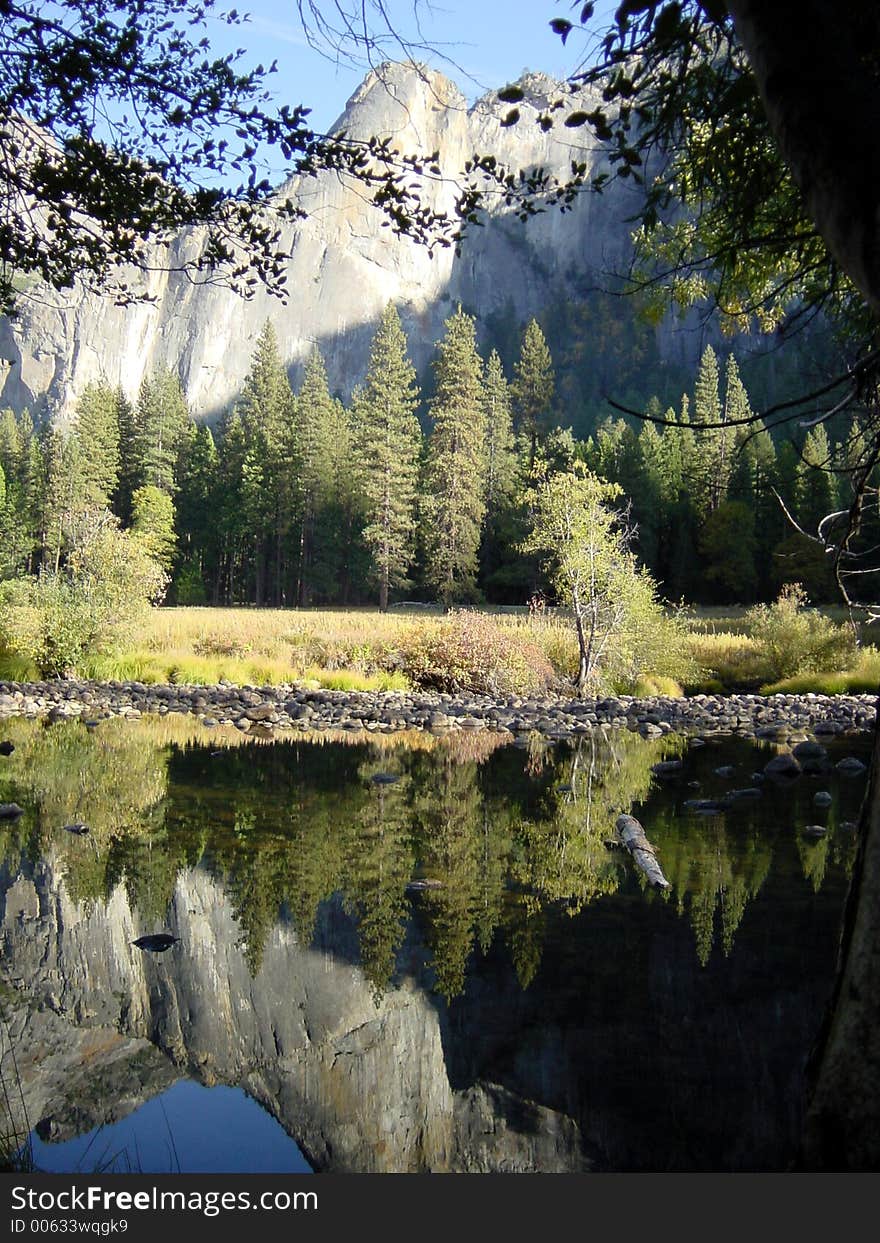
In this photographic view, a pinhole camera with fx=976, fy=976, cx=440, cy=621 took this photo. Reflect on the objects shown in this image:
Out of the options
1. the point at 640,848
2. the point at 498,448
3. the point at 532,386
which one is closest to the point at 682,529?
the point at 498,448

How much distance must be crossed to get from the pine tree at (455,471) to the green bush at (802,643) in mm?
21338

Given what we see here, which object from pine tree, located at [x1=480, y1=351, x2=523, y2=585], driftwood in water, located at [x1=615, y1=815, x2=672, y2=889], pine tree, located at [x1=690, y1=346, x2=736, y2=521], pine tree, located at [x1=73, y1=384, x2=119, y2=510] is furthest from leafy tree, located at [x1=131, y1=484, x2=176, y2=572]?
driftwood in water, located at [x1=615, y1=815, x2=672, y2=889]

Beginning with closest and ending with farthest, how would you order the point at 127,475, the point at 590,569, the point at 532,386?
the point at 590,569 → the point at 127,475 → the point at 532,386

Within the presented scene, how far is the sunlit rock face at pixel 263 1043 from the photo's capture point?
360 centimetres

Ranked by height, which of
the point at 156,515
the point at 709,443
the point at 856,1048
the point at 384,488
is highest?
the point at 709,443

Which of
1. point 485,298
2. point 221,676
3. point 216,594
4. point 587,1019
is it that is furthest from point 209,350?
point 587,1019

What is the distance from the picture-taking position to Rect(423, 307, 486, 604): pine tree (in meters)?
43.4

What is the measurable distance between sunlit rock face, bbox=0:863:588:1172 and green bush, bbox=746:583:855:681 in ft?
63.2

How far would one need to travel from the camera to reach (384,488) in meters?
44.8

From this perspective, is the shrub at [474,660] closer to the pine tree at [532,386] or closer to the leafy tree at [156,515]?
the leafy tree at [156,515]

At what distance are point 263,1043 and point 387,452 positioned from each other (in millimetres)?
41397

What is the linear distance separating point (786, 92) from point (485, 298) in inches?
4879

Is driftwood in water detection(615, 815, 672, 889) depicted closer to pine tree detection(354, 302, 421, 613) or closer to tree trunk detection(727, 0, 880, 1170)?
tree trunk detection(727, 0, 880, 1170)

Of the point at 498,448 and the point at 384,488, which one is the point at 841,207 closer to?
the point at 384,488
